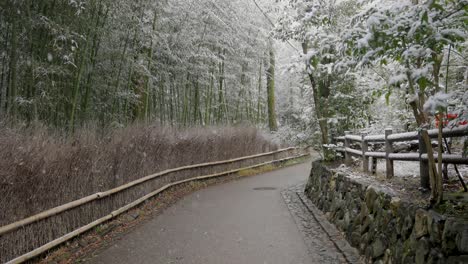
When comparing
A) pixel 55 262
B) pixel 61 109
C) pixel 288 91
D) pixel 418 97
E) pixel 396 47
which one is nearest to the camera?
pixel 396 47

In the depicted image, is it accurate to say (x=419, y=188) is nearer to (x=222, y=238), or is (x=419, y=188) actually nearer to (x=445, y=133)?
(x=445, y=133)

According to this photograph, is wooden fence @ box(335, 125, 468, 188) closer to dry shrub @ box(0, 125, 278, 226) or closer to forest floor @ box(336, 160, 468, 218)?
forest floor @ box(336, 160, 468, 218)

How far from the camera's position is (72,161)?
17.2ft

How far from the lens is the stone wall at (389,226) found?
8.87 ft

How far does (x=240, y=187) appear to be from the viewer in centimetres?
1049

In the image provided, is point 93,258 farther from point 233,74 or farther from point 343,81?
point 233,74

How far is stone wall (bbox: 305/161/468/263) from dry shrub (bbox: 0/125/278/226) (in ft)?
12.2

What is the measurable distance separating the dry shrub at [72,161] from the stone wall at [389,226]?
12.2ft

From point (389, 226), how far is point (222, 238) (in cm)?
245

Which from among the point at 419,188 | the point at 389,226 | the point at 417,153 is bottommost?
the point at 389,226

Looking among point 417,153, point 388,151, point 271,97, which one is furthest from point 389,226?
point 271,97

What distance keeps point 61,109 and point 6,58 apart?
1.70 metres

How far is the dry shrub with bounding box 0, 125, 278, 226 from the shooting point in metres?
4.14

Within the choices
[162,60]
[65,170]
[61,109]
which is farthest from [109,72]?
[65,170]
